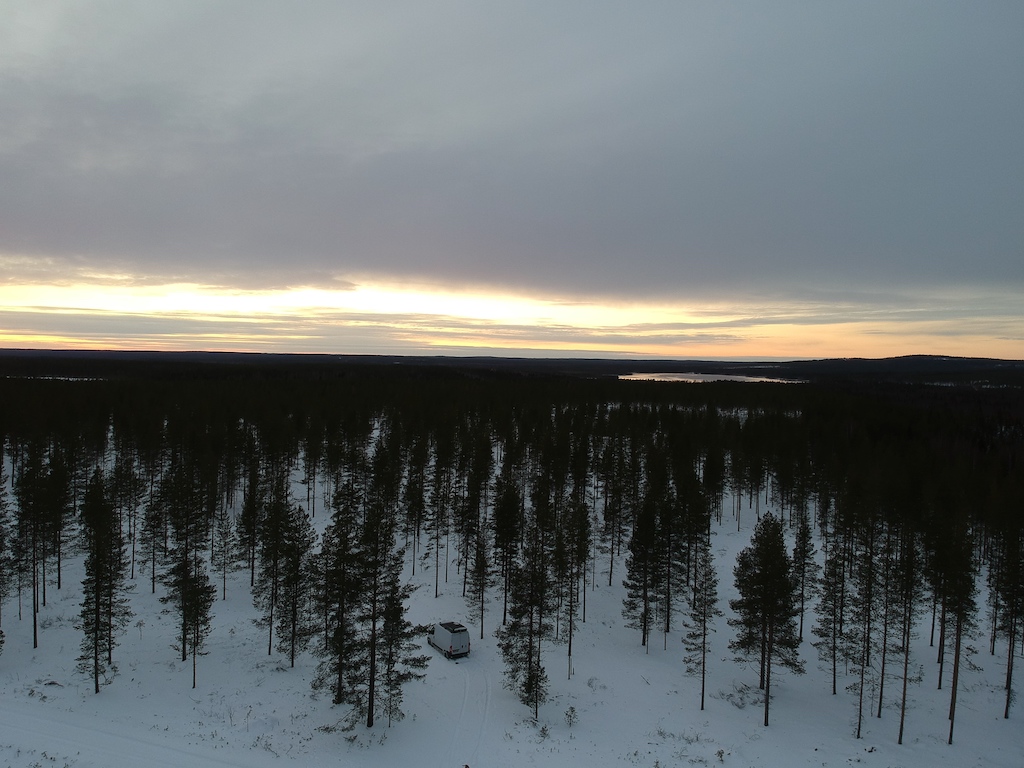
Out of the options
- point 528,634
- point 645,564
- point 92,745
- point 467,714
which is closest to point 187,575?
point 92,745

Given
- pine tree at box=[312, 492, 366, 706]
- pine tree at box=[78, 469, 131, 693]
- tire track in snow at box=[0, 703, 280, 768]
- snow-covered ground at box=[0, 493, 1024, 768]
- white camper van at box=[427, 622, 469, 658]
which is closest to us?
tire track in snow at box=[0, 703, 280, 768]

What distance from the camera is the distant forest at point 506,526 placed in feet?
123

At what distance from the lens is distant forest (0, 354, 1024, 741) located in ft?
123

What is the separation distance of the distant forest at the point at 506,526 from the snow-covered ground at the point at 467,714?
5.43 ft

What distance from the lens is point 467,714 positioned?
35.6 metres

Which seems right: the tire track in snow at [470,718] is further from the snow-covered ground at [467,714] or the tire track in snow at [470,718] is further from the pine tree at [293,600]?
the pine tree at [293,600]

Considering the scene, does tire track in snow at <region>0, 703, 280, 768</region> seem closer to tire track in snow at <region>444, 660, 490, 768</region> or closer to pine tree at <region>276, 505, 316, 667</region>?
pine tree at <region>276, 505, 316, 667</region>

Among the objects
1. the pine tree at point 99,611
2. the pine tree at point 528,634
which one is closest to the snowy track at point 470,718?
the pine tree at point 528,634

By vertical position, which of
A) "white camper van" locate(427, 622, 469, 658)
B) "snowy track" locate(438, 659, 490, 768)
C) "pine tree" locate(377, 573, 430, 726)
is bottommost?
"snowy track" locate(438, 659, 490, 768)

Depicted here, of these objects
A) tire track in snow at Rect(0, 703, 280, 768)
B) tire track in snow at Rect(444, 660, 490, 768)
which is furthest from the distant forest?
tire track in snow at Rect(0, 703, 280, 768)

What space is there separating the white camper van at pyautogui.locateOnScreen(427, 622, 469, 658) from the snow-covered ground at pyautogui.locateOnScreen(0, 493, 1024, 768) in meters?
0.74

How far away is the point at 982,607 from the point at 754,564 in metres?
32.2

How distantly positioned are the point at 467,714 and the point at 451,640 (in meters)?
6.93

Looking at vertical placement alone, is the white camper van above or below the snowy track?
above
